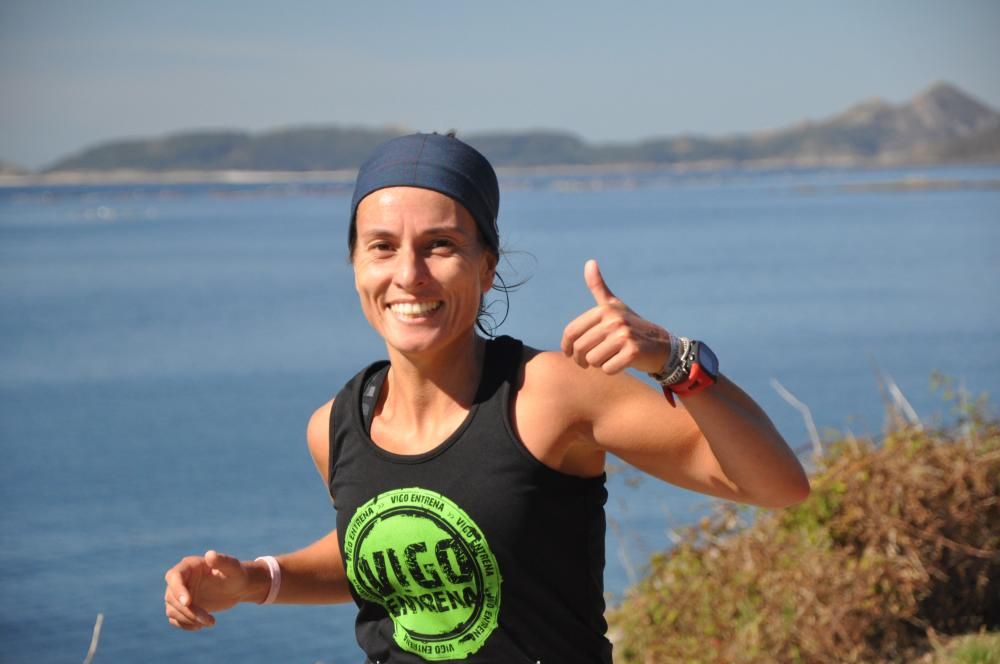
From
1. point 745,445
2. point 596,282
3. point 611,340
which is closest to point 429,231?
point 596,282

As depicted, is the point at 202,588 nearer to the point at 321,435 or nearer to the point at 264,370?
the point at 321,435

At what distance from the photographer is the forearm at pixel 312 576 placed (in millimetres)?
2854

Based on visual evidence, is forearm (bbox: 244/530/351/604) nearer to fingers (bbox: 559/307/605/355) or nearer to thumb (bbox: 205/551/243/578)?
thumb (bbox: 205/551/243/578)

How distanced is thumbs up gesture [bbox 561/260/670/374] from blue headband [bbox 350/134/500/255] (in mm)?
476

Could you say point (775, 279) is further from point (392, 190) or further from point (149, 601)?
point (392, 190)

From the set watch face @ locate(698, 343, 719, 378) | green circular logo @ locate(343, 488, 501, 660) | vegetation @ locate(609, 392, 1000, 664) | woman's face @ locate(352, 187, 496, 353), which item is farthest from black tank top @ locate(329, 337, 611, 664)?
vegetation @ locate(609, 392, 1000, 664)

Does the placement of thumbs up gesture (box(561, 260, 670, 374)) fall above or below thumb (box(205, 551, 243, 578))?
above

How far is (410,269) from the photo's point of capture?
8.07ft

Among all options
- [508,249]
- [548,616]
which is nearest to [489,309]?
[508,249]

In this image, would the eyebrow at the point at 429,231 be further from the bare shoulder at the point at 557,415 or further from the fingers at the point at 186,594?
the fingers at the point at 186,594

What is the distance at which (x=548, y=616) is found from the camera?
245cm

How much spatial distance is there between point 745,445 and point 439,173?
78cm

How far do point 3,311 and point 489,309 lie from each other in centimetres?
4033

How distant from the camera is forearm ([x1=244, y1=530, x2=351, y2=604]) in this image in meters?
2.85
